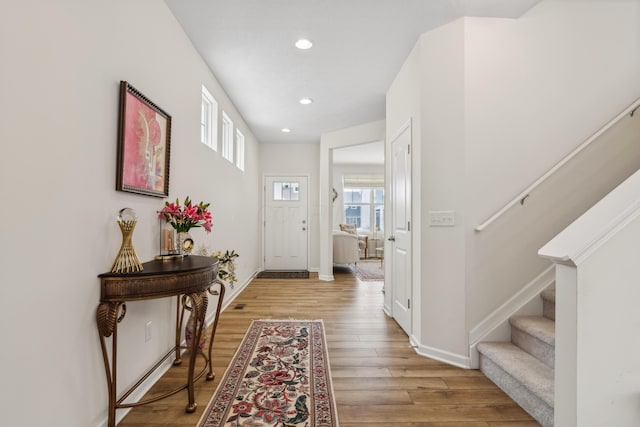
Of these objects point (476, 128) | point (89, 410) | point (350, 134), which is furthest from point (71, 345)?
point (350, 134)

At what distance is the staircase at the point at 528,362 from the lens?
1666mm

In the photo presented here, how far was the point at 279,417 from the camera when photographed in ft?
5.51

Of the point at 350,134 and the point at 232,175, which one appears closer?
the point at 232,175

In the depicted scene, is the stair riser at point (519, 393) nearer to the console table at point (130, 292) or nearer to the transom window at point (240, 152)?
the console table at point (130, 292)

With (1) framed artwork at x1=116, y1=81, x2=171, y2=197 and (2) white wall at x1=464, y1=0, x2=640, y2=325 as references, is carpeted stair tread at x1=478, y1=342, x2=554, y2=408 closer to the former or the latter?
(2) white wall at x1=464, y1=0, x2=640, y2=325

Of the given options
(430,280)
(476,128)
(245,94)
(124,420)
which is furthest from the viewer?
(245,94)

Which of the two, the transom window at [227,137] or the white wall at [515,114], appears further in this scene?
the transom window at [227,137]

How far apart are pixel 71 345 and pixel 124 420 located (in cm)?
62

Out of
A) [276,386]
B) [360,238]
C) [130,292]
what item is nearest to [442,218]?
[276,386]

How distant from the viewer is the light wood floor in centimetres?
168

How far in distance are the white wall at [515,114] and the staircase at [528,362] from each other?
0.62 feet

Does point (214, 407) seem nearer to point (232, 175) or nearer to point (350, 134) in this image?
point (232, 175)

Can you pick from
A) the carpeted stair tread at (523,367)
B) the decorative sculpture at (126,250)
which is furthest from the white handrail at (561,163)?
the decorative sculpture at (126,250)

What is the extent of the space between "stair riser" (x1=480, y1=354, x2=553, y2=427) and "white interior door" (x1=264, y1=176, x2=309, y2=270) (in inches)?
177
